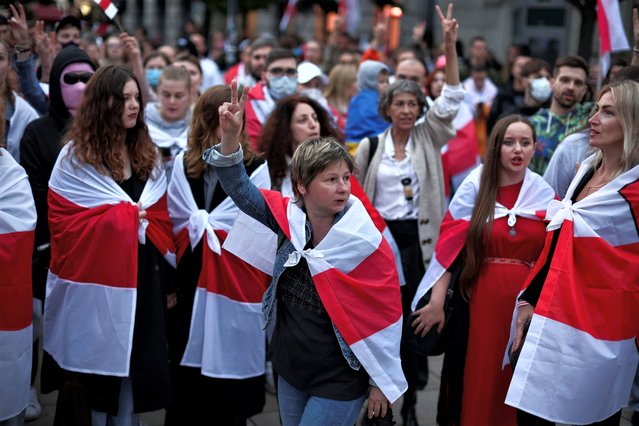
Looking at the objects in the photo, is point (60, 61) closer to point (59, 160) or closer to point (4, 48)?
point (4, 48)

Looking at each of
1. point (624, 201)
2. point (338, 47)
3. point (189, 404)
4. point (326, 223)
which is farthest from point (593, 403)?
point (338, 47)

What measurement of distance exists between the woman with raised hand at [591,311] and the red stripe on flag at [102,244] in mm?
1978

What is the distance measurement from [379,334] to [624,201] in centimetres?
126

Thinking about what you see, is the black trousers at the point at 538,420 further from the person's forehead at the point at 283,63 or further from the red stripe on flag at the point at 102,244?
the person's forehead at the point at 283,63

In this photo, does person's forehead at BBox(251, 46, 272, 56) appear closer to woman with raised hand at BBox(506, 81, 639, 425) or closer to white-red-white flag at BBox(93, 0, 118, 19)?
white-red-white flag at BBox(93, 0, 118, 19)

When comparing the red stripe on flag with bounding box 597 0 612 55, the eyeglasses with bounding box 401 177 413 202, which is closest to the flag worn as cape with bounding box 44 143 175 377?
the eyeglasses with bounding box 401 177 413 202

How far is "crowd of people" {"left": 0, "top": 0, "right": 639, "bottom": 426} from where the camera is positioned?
3309 millimetres

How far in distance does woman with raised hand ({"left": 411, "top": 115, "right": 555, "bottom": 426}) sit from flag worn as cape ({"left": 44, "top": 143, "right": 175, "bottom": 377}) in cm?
154

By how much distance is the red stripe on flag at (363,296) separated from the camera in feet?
10.6

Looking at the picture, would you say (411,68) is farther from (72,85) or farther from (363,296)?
(363,296)

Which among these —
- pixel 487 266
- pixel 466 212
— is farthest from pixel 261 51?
pixel 487 266

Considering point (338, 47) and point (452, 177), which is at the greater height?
point (338, 47)

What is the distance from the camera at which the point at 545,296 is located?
356 cm

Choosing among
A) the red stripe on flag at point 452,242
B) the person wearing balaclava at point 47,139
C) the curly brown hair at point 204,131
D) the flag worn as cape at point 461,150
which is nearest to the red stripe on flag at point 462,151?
the flag worn as cape at point 461,150
